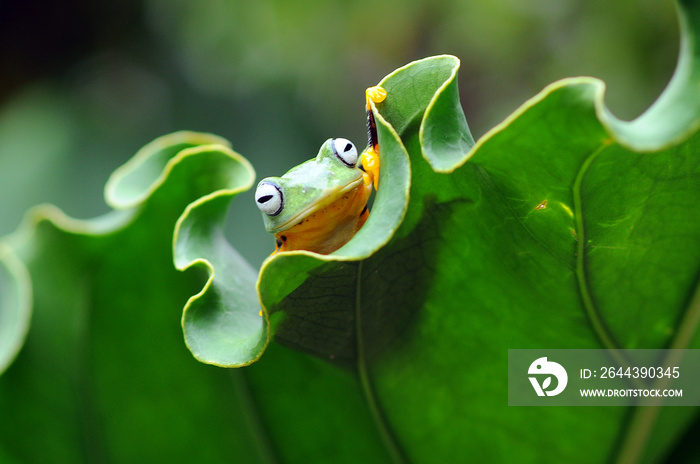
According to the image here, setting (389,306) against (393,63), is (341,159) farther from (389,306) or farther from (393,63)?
(393,63)

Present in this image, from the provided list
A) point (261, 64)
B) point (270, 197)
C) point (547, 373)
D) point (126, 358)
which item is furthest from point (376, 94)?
point (261, 64)

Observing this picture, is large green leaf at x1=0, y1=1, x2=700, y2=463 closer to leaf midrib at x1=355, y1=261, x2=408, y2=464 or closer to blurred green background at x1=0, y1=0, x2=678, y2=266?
leaf midrib at x1=355, y1=261, x2=408, y2=464

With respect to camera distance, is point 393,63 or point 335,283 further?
point 393,63

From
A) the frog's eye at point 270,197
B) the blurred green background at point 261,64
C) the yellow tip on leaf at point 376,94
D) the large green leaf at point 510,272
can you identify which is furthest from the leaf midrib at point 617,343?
the blurred green background at point 261,64

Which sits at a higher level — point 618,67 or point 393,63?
point 393,63

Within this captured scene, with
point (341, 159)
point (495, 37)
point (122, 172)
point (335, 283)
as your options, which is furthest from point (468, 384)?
point (495, 37)

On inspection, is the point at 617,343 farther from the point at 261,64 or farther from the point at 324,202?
the point at 261,64
